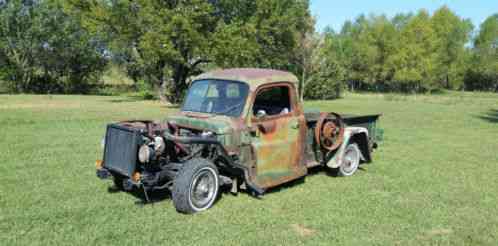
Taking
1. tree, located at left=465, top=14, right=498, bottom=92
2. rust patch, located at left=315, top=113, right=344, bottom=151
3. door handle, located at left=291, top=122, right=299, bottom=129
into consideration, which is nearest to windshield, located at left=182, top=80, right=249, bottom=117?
door handle, located at left=291, top=122, right=299, bottom=129

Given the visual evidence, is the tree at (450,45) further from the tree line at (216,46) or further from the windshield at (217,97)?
the windshield at (217,97)

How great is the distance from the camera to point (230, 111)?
5738 mm

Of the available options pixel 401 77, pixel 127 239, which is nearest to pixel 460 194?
pixel 127 239

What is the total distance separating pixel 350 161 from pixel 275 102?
2.16 meters

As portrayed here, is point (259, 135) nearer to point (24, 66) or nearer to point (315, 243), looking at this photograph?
point (315, 243)

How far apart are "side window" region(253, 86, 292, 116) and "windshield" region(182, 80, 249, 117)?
48 centimetres

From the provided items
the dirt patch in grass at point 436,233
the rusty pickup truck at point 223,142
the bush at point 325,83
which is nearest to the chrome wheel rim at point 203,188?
the rusty pickup truck at point 223,142

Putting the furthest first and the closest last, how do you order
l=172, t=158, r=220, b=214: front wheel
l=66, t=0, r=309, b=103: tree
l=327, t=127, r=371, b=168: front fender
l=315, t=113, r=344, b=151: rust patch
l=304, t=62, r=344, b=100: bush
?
l=304, t=62, r=344, b=100: bush < l=66, t=0, r=309, b=103: tree < l=327, t=127, r=371, b=168: front fender < l=315, t=113, r=344, b=151: rust patch < l=172, t=158, r=220, b=214: front wheel

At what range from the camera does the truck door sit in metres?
5.71

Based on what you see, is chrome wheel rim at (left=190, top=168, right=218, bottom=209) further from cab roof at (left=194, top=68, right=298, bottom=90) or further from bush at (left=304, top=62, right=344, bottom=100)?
bush at (left=304, top=62, right=344, bottom=100)

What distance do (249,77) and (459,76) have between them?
68.5 m

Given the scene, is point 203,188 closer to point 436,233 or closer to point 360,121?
point 436,233

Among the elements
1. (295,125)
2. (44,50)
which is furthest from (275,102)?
(44,50)

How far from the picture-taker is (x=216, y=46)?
21.8 m
